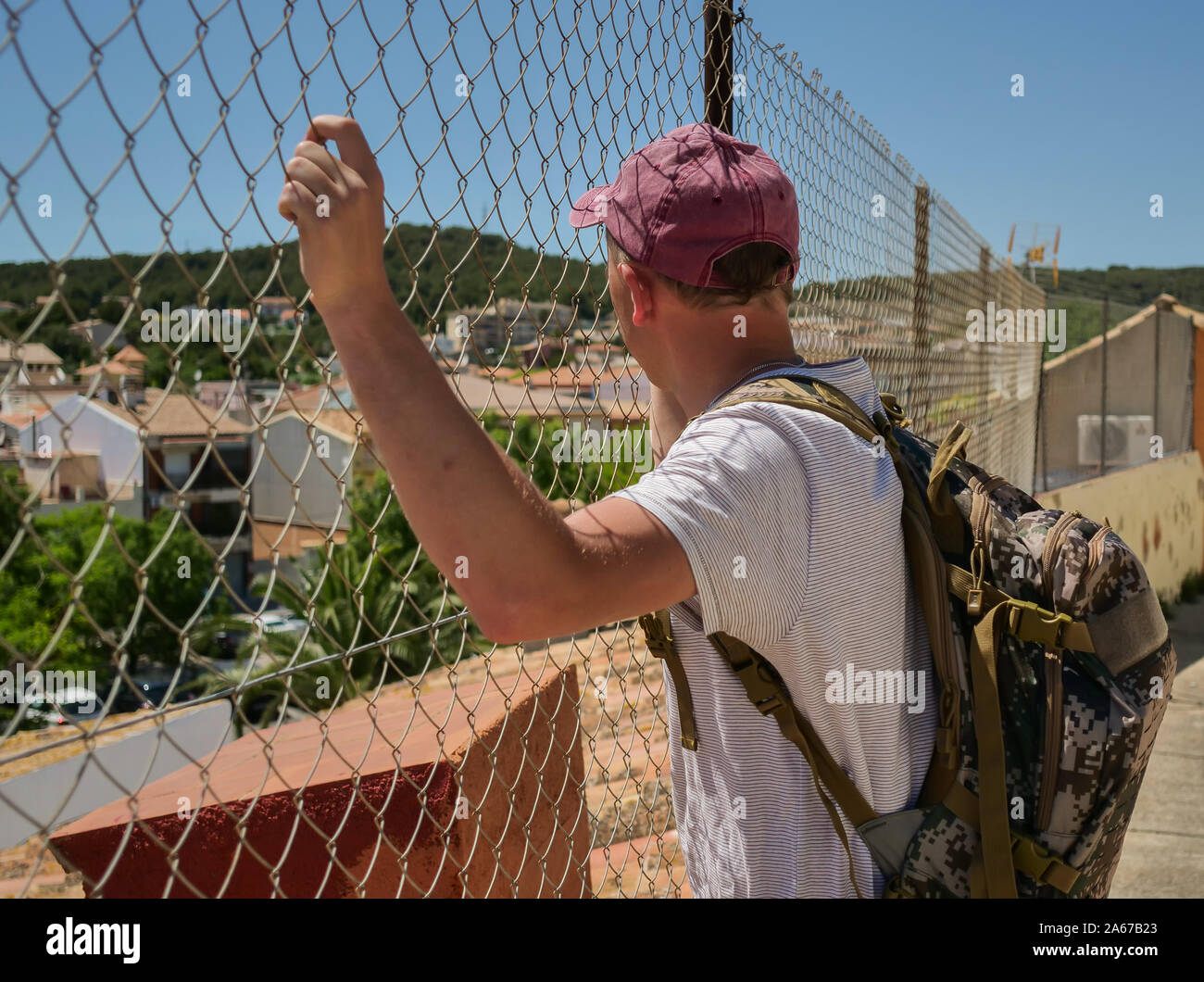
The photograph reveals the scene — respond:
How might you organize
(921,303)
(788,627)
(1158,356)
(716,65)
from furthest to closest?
(1158,356), (921,303), (716,65), (788,627)

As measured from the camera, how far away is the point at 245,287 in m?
1.38

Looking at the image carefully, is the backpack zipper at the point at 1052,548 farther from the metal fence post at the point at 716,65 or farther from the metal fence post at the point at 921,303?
the metal fence post at the point at 921,303

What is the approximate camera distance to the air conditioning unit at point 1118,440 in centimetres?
1655

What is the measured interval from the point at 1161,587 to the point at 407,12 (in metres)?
10.9

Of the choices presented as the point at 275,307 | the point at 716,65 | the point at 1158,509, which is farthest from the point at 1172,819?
the point at 1158,509

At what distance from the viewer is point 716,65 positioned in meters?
2.86

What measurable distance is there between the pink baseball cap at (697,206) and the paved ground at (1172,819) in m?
2.87

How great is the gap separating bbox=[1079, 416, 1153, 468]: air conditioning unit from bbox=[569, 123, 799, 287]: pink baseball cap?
16276mm

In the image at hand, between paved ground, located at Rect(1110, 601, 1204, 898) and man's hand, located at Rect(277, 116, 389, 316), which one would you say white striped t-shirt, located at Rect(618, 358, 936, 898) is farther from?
paved ground, located at Rect(1110, 601, 1204, 898)

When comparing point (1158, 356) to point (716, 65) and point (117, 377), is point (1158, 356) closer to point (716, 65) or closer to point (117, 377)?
point (716, 65)

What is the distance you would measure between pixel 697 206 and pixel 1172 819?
4.75 m

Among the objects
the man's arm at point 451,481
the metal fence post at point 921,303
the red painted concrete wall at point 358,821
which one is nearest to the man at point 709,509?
the man's arm at point 451,481
